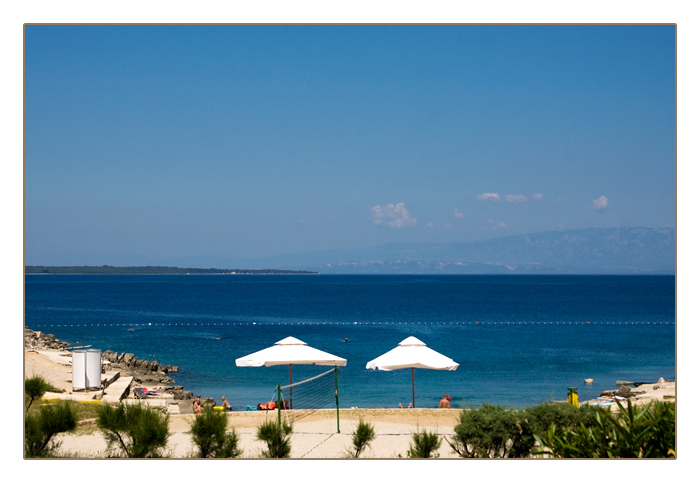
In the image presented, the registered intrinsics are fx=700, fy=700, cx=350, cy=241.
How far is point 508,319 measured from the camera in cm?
6838

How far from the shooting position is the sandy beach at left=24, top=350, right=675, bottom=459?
962 centimetres

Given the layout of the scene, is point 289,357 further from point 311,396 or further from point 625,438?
point 625,438

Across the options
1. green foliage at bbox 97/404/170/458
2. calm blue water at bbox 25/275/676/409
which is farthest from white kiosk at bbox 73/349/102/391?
green foliage at bbox 97/404/170/458

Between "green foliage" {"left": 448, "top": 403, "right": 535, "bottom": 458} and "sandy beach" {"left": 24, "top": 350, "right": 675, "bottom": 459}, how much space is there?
0.26 m

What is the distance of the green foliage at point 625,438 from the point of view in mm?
7633

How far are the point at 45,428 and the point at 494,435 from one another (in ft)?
18.9

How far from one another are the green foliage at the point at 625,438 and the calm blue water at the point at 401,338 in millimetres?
3369

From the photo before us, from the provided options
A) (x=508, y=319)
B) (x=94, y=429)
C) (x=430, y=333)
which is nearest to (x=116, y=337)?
(x=430, y=333)

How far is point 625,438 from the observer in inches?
300

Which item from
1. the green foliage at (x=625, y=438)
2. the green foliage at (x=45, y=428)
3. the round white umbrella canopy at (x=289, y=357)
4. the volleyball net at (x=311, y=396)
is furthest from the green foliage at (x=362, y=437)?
the volleyball net at (x=311, y=396)

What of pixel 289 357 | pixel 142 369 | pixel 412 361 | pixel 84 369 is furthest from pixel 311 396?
pixel 142 369

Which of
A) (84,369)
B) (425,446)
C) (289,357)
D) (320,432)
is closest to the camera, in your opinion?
(425,446)
